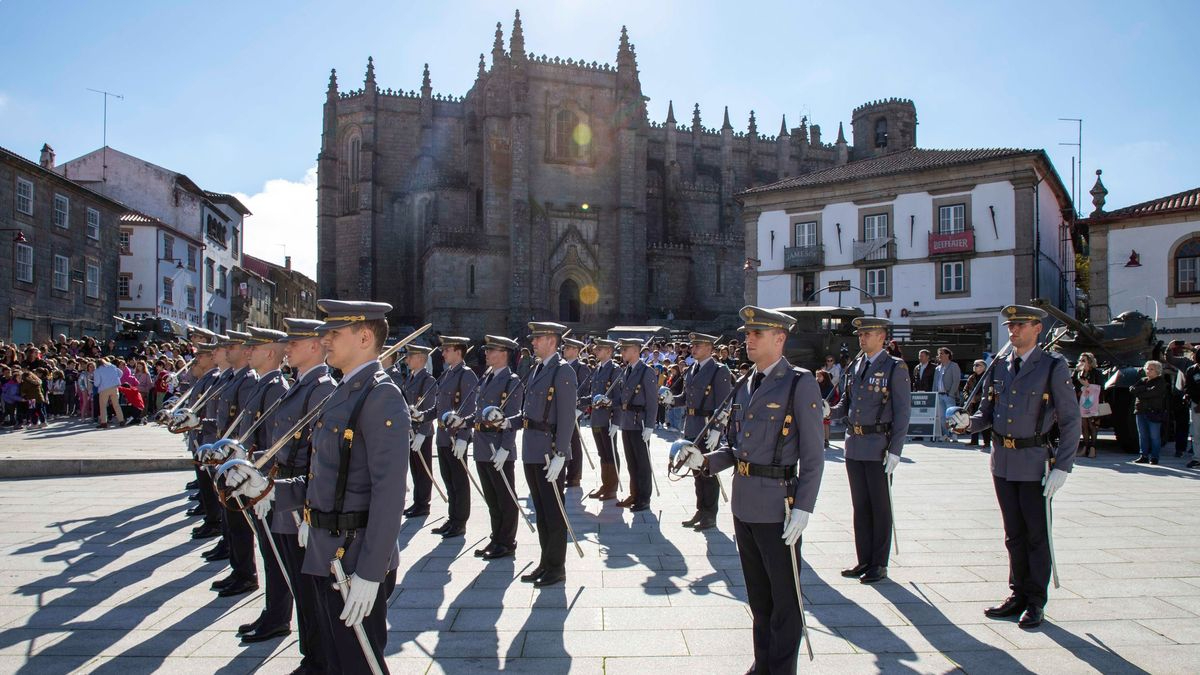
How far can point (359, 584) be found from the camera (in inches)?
137

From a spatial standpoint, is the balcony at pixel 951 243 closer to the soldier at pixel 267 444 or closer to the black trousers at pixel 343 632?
the soldier at pixel 267 444

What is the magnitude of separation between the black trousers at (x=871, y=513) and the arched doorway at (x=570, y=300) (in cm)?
4333

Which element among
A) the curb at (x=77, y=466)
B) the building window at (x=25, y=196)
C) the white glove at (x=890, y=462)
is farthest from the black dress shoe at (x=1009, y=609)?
the building window at (x=25, y=196)

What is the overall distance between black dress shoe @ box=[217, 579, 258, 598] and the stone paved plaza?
6.0 inches

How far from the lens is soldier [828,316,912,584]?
6.77 m

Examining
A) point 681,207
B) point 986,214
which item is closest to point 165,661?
point 986,214

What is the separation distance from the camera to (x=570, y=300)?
5056 centimetres

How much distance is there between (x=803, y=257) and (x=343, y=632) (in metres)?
36.3

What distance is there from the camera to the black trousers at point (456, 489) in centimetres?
866

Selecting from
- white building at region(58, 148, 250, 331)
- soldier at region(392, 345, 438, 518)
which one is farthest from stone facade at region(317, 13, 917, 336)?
soldier at region(392, 345, 438, 518)

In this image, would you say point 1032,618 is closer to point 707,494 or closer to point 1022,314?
point 1022,314

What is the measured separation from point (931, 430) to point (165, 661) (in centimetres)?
1603

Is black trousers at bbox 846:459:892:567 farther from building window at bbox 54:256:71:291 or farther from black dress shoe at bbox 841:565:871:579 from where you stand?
building window at bbox 54:256:71:291

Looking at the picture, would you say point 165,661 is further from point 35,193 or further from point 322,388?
point 35,193
